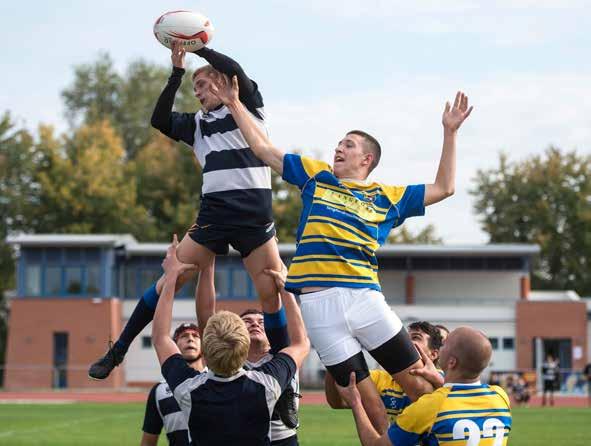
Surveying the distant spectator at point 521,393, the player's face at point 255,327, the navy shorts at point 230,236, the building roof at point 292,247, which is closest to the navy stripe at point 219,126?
the navy shorts at point 230,236

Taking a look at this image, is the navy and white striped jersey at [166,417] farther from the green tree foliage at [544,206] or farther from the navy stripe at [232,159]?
the green tree foliage at [544,206]

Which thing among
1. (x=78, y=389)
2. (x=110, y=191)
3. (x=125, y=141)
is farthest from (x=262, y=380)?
(x=125, y=141)

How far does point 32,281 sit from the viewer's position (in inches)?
2057

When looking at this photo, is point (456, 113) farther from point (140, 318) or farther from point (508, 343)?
point (508, 343)

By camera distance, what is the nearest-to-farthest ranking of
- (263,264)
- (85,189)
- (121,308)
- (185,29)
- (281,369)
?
1. (281,369)
2. (185,29)
3. (263,264)
4. (121,308)
5. (85,189)

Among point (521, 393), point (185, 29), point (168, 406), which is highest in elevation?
point (185, 29)

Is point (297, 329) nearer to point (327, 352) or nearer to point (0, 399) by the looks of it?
point (327, 352)

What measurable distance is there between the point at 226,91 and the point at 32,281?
4642 cm

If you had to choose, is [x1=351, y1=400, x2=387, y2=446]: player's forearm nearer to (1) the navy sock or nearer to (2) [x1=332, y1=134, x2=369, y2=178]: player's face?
(2) [x1=332, y1=134, x2=369, y2=178]: player's face

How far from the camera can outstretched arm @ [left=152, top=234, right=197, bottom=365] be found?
6695 millimetres

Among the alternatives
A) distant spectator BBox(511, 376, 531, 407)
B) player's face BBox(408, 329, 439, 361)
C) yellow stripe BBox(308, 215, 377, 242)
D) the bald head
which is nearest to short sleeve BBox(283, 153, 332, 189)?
yellow stripe BBox(308, 215, 377, 242)

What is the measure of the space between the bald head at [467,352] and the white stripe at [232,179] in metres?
2.23

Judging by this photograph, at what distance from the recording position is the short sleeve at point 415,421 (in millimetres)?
6219

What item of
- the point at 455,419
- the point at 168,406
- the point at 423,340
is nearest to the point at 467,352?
the point at 455,419
